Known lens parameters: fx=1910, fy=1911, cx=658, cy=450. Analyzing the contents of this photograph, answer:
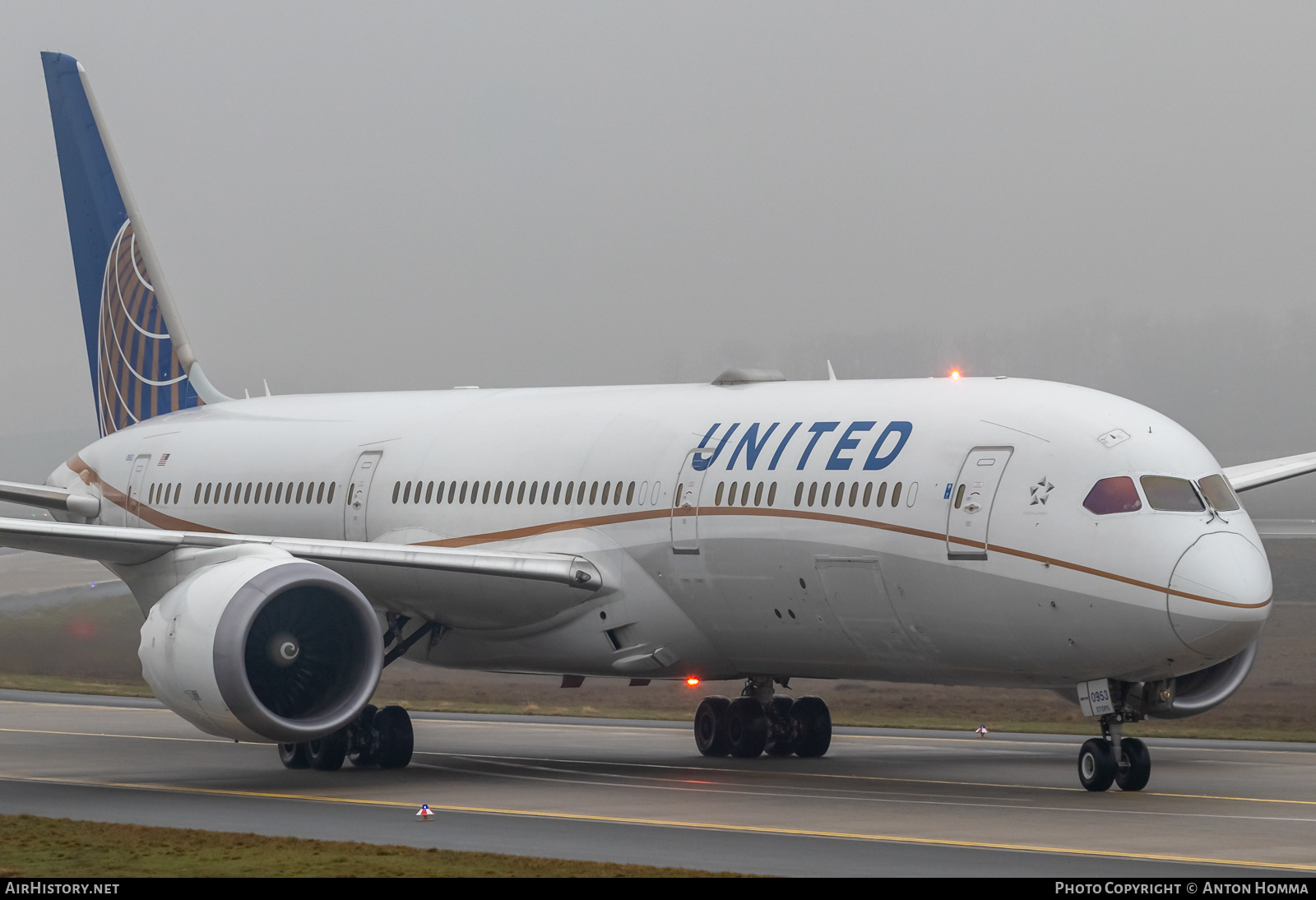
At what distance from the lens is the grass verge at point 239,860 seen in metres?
12.8

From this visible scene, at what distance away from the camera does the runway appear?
1397cm

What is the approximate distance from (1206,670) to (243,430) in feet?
45.7

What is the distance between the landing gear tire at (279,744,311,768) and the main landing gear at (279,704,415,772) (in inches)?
0.8

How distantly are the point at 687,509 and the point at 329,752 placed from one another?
510 centimetres

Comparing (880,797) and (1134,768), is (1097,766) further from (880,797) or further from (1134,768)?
(880,797)

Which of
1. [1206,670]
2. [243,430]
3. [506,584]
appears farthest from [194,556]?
[1206,670]

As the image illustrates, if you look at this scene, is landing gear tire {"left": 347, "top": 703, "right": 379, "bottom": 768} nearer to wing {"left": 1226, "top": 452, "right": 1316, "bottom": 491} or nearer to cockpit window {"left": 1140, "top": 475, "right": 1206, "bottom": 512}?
cockpit window {"left": 1140, "top": 475, "right": 1206, "bottom": 512}

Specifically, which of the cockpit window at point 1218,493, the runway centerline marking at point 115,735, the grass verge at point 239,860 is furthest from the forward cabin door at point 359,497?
the cockpit window at point 1218,493

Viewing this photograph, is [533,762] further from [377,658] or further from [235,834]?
[235,834]

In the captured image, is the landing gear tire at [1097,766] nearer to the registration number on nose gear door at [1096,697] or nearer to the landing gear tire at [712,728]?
the registration number on nose gear door at [1096,697]

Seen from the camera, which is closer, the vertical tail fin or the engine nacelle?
the engine nacelle

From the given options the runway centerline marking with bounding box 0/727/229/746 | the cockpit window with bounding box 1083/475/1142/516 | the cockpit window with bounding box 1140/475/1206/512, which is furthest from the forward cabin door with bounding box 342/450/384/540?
the cockpit window with bounding box 1140/475/1206/512

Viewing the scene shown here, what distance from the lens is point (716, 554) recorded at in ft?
66.7

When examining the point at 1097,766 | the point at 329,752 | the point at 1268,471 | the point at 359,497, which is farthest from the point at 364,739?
the point at 1268,471
